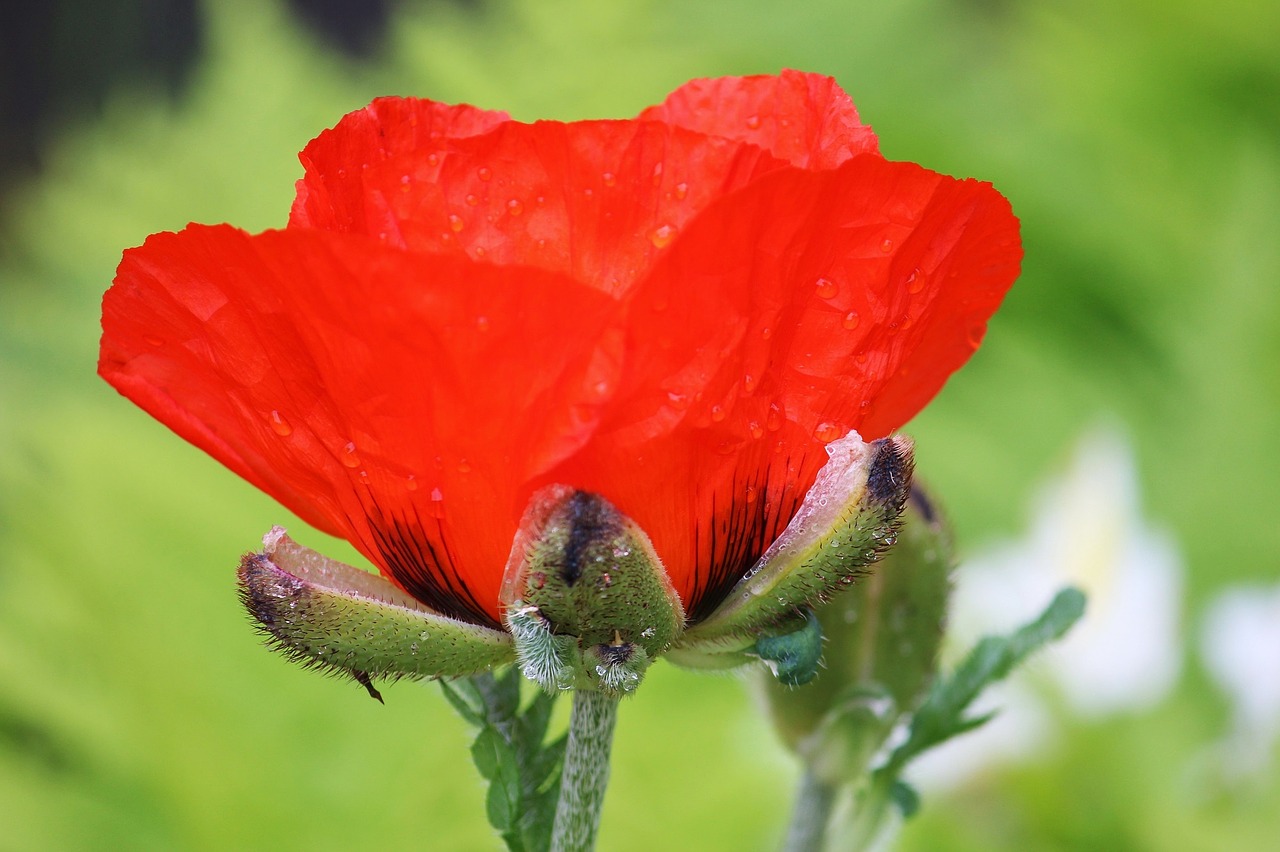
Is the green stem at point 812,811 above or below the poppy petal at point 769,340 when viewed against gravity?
below

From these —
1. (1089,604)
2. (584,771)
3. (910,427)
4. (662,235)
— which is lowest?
(584,771)

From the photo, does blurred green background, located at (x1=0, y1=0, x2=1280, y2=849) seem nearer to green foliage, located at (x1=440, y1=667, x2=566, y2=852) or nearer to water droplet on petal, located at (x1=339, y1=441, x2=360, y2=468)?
green foliage, located at (x1=440, y1=667, x2=566, y2=852)

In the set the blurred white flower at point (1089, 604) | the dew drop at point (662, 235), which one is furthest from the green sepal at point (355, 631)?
the blurred white flower at point (1089, 604)

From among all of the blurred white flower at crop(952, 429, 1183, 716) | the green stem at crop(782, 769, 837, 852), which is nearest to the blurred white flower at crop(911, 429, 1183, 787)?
the blurred white flower at crop(952, 429, 1183, 716)

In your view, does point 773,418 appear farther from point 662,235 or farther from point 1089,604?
point 1089,604

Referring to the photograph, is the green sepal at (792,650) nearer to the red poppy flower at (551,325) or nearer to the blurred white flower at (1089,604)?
the red poppy flower at (551,325)

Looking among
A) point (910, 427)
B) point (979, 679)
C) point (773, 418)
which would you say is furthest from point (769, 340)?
point (910, 427)
